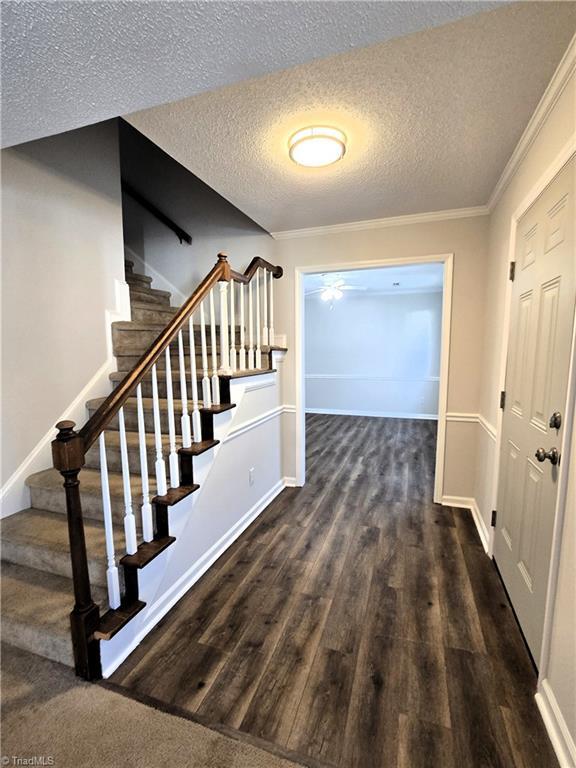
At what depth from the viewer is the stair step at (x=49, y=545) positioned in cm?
161

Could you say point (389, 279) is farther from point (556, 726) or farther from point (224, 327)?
point (556, 726)

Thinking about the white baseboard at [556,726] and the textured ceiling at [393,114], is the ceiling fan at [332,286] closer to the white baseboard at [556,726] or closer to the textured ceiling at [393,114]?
the textured ceiling at [393,114]

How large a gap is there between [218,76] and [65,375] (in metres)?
1.94

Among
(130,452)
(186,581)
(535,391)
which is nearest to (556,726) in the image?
(535,391)

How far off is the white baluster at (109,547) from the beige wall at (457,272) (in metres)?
2.51

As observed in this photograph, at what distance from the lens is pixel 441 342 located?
292cm

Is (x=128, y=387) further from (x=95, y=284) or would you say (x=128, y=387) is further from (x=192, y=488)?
(x=95, y=284)

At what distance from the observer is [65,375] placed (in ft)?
7.45

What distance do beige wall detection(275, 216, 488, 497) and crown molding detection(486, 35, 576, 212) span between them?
0.59 metres

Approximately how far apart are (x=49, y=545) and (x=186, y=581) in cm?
75

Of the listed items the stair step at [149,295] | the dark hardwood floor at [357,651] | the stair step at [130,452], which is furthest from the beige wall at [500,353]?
the stair step at [149,295]

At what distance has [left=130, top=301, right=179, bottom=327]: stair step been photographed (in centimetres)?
295

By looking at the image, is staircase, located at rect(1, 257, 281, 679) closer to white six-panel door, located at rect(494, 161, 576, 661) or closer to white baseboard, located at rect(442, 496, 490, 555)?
white six-panel door, located at rect(494, 161, 576, 661)

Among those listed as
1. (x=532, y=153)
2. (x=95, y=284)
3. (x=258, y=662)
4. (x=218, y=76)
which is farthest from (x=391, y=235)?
(x=258, y=662)
